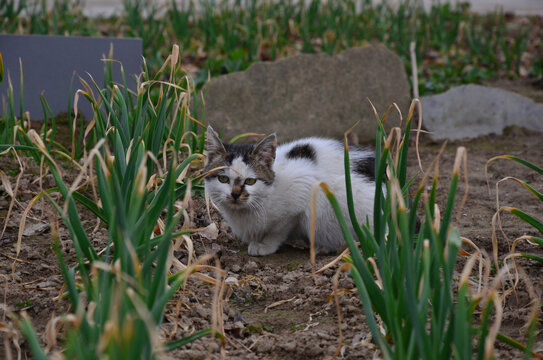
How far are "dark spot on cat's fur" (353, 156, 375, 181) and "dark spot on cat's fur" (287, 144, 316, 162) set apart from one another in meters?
0.21

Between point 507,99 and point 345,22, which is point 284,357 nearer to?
point 507,99

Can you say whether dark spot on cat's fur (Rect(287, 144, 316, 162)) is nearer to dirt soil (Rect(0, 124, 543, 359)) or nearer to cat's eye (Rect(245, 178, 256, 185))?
cat's eye (Rect(245, 178, 256, 185))

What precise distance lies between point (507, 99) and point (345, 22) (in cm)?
167

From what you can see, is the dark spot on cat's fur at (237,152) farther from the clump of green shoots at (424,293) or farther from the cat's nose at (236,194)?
the clump of green shoots at (424,293)

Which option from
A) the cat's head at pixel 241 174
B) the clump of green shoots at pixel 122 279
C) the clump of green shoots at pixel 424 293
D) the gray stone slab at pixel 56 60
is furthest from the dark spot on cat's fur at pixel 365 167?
the gray stone slab at pixel 56 60

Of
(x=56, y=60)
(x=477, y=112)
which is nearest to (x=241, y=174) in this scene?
(x=56, y=60)

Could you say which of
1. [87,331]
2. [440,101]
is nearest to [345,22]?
[440,101]

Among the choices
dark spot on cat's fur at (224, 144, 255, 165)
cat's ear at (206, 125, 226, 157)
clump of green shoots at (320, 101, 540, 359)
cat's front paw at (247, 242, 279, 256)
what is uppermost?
clump of green shoots at (320, 101, 540, 359)

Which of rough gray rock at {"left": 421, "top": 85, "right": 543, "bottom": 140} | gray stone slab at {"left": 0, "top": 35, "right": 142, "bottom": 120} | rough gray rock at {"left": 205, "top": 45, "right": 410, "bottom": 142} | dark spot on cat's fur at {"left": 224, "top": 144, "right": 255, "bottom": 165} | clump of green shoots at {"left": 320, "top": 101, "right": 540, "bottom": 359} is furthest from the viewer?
rough gray rock at {"left": 421, "top": 85, "right": 543, "bottom": 140}

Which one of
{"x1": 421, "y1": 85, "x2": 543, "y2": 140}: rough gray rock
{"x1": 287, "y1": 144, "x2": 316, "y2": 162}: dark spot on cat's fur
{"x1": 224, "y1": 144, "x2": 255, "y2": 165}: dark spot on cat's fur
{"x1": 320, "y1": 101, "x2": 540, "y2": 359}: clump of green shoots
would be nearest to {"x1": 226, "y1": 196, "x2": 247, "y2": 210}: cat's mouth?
{"x1": 224, "y1": 144, "x2": 255, "y2": 165}: dark spot on cat's fur

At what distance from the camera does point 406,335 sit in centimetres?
145

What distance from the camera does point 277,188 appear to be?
2.92m

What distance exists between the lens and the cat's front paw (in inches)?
116

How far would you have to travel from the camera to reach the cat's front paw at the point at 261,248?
9.70 ft
